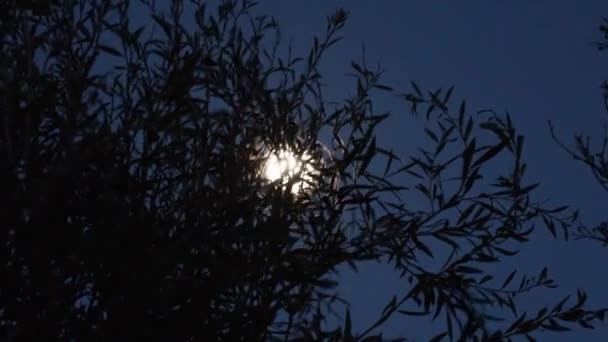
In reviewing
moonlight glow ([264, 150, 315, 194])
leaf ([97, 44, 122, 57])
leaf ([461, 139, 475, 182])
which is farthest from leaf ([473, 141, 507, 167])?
leaf ([97, 44, 122, 57])

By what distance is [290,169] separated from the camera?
439 centimetres

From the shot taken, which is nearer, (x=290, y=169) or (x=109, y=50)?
(x=290, y=169)

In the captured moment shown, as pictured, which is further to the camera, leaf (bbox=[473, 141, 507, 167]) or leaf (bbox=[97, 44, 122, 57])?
leaf (bbox=[97, 44, 122, 57])

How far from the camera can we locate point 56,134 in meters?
3.58

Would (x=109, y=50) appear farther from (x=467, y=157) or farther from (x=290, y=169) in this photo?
(x=467, y=157)

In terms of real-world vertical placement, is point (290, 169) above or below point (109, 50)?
below

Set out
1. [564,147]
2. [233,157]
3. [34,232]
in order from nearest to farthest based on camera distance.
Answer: [34,232] → [233,157] → [564,147]

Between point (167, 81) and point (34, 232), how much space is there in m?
0.80

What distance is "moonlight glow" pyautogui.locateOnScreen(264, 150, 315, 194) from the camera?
4.30 metres

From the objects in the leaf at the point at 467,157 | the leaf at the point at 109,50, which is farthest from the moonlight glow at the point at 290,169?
the leaf at the point at 109,50

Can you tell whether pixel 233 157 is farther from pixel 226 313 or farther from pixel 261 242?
pixel 226 313

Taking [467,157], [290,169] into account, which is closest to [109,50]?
[290,169]

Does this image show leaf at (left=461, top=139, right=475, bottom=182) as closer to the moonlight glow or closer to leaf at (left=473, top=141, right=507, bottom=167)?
leaf at (left=473, top=141, right=507, bottom=167)

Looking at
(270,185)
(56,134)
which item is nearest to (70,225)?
(56,134)
